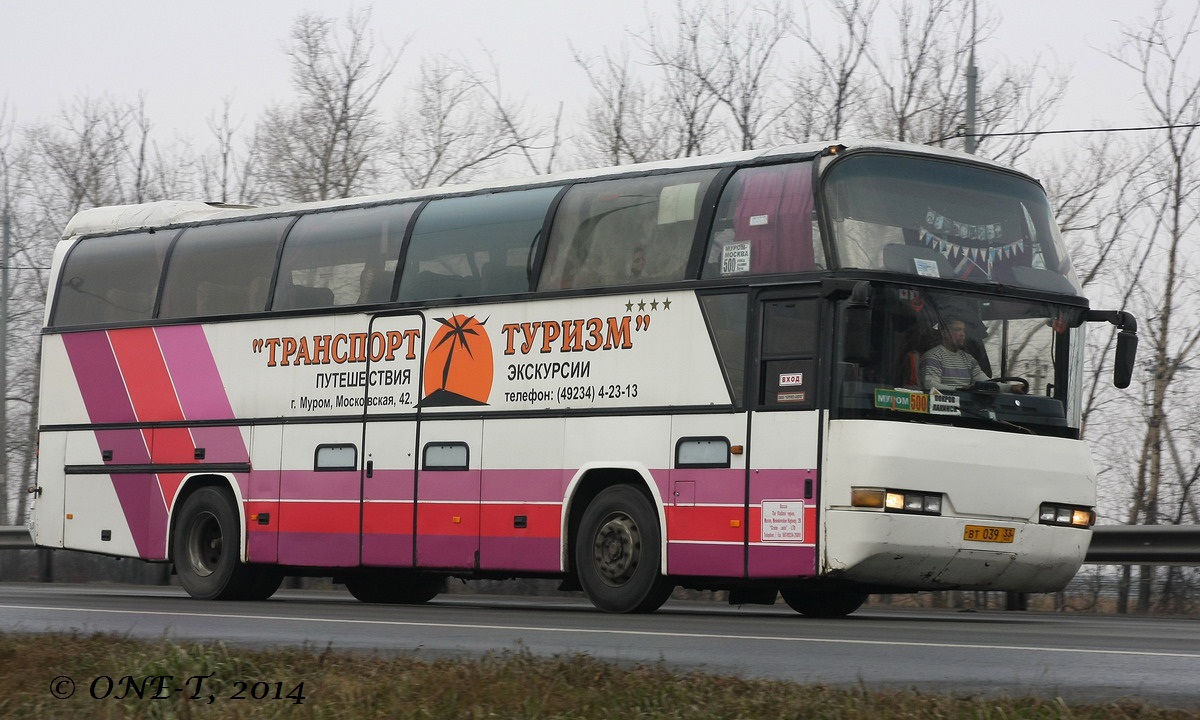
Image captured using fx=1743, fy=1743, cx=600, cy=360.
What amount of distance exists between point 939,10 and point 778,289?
15.9m

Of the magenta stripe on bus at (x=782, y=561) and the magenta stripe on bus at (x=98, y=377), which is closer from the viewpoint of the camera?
the magenta stripe on bus at (x=782, y=561)

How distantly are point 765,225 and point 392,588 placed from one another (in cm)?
696

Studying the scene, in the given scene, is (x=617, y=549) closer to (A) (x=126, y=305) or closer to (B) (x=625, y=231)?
(B) (x=625, y=231)

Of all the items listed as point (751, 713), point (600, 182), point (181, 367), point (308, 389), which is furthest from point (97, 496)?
point (751, 713)

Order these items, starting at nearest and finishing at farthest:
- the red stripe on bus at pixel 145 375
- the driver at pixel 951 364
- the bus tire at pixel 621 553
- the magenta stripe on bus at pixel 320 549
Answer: the driver at pixel 951 364, the bus tire at pixel 621 553, the magenta stripe on bus at pixel 320 549, the red stripe on bus at pixel 145 375

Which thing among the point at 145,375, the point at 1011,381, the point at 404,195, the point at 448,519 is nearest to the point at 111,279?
the point at 145,375

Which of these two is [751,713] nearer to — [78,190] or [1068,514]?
[1068,514]

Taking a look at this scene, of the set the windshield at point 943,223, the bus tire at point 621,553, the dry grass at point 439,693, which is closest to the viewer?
the dry grass at point 439,693

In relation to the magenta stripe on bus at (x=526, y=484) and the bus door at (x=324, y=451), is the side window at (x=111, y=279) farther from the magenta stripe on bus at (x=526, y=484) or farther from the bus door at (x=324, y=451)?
the magenta stripe on bus at (x=526, y=484)

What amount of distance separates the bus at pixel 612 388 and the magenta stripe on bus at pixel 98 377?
3 cm

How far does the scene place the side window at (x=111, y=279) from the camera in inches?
747

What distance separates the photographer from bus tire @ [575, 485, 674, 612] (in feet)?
46.3

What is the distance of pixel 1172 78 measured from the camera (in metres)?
26.6

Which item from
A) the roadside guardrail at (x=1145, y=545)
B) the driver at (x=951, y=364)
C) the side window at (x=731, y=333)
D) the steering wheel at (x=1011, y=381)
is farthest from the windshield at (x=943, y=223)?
the roadside guardrail at (x=1145, y=545)
